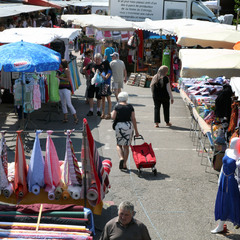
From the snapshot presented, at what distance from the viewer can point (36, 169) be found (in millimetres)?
7219

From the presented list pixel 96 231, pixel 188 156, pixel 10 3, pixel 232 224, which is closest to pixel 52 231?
pixel 96 231

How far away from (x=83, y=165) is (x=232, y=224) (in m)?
2.54

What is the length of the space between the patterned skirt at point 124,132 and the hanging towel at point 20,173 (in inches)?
109

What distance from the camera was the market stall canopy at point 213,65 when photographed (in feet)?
34.2

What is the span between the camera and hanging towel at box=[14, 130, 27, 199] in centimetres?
715

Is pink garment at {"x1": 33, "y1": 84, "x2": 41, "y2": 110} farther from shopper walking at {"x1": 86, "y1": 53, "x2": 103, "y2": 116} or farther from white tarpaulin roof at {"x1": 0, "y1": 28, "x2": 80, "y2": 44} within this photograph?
shopper walking at {"x1": 86, "y1": 53, "x2": 103, "y2": 116}

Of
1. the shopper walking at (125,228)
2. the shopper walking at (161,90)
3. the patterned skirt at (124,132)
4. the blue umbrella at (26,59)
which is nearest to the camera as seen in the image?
the shopper walking at (125,228)

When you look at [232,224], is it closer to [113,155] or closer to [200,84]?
[113,155]

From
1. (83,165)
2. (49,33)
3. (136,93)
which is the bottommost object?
Result: (136,93)

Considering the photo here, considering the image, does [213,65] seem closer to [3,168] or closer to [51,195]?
[51,195]

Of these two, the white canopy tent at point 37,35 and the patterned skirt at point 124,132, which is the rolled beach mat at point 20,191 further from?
the white canopy tent at point 37,35

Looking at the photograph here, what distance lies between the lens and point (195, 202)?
8.26 metres

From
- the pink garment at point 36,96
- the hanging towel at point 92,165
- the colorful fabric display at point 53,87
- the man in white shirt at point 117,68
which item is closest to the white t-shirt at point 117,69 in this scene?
the man in white shirt at point 117,68

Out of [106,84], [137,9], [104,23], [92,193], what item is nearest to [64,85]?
[106,84]
